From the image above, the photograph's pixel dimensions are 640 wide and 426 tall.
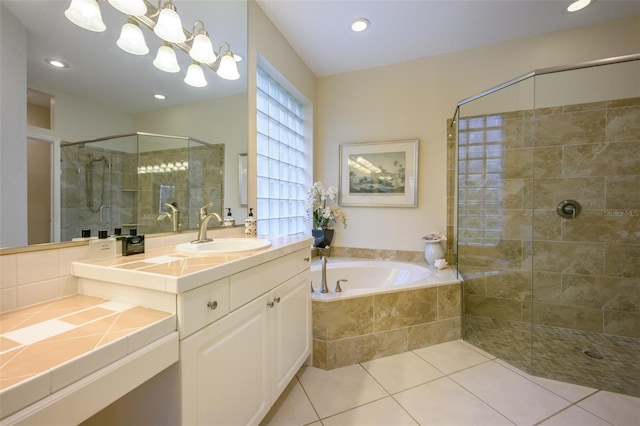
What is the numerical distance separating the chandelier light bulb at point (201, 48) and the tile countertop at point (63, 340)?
1267 mm

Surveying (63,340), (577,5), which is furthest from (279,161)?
(577,5)

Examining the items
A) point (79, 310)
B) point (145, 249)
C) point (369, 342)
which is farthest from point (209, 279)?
point (369, 342)

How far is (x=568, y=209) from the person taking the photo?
2.18m

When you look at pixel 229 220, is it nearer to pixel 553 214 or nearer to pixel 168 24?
pixel 168 24

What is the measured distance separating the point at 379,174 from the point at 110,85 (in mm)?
2264

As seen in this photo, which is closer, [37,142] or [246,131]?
[37,142]

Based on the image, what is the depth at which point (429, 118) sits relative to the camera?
2598 mm

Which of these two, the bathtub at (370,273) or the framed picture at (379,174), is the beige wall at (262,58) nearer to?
the framed picture at (379,174)

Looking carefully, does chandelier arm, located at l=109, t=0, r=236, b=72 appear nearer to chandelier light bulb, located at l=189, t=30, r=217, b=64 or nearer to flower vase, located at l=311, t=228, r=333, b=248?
chandelier light bulb, located at l=189, t=30, r=217, b=64

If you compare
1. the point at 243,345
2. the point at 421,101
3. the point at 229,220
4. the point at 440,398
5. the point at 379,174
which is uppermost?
the point at 421,101

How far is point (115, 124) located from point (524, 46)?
10.4 feet

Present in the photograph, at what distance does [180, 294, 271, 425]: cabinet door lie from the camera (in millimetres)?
796

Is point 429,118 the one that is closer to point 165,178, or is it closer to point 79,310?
point 165,178

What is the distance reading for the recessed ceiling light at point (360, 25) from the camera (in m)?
2.05
